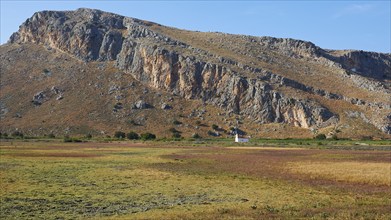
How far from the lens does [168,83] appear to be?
520ft

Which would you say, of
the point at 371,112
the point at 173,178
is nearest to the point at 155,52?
the point at 371,112

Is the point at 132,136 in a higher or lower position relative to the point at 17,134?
lower

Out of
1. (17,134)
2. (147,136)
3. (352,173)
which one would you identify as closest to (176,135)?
(147,136)

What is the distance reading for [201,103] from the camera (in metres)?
153

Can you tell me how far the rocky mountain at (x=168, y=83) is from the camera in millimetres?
137125

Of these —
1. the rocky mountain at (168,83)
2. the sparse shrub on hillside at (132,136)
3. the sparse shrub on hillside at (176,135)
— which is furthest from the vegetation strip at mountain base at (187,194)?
the rocky mountain at (168,83)

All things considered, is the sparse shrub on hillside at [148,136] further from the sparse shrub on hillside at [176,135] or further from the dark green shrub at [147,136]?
the sparse shrub on hillside at [176,135]

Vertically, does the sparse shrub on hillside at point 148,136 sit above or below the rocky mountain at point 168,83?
below

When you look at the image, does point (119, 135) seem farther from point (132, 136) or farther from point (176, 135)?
point (176, 135)

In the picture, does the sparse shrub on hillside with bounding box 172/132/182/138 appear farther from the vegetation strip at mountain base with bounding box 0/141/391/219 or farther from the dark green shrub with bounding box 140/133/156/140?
the vegetation strip at mountain base with bounding box 0/141/391/219

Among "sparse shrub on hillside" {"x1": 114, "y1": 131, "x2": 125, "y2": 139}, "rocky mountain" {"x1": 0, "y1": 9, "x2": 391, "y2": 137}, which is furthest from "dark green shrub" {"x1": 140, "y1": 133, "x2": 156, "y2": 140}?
"rocky mountain" {"x1": 0, "y1": 9, "x2": 391, "y2": 137}

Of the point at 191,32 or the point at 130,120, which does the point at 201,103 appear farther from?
the point at 191,32

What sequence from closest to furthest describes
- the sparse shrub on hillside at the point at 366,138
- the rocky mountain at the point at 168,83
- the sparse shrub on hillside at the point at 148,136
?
the sparse shrub on hillside at the point at 366,138, the sparse shrub on hillside at the point at 148,136, the rocky mountain at the point at 168,83

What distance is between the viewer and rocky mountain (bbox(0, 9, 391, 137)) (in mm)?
137125
